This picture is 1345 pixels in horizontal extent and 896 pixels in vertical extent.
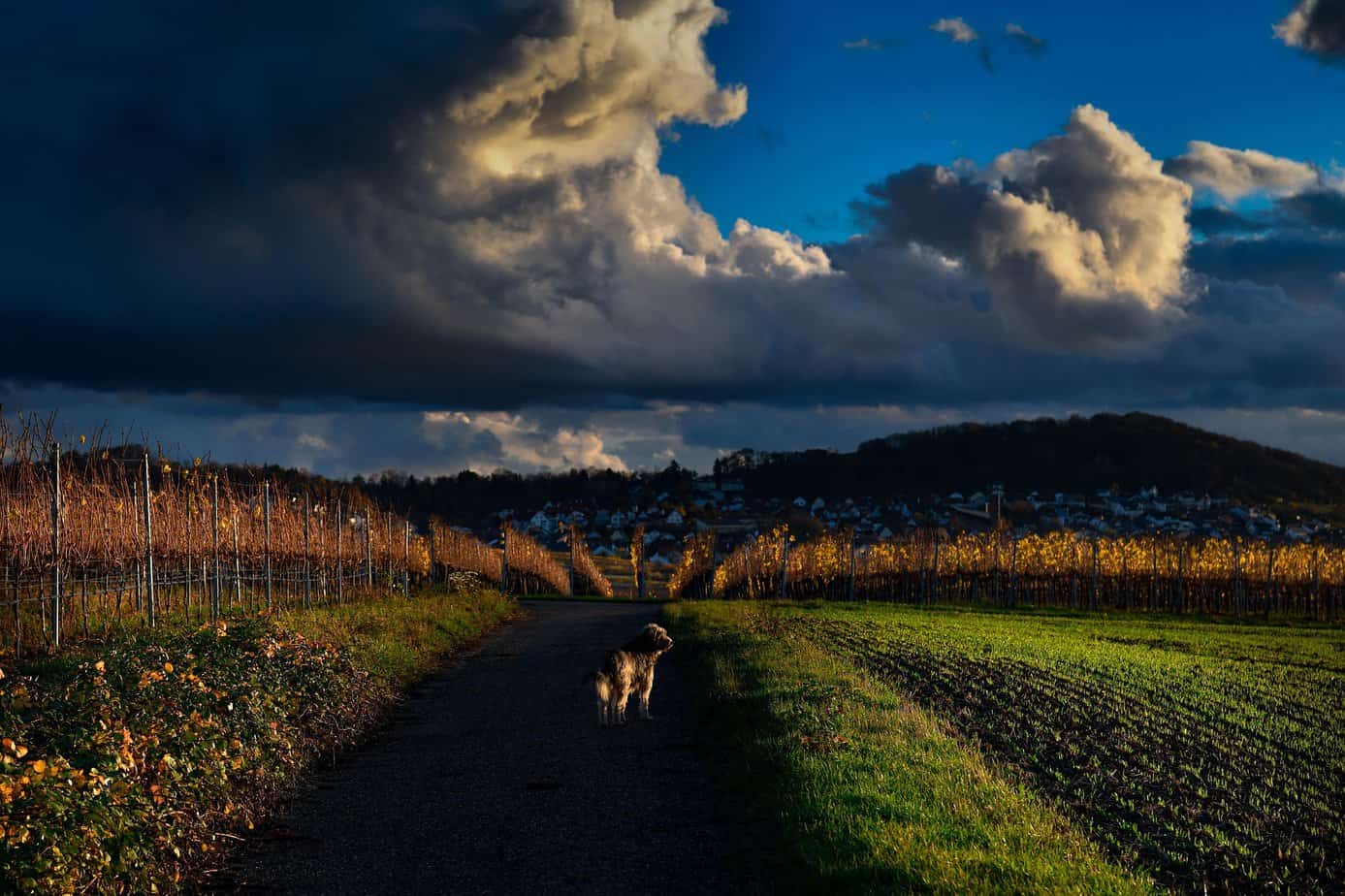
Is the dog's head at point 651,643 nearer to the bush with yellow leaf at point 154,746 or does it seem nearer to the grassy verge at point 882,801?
the grassy verge at point 882,801

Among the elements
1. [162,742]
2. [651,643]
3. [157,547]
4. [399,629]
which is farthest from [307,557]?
[162,742]

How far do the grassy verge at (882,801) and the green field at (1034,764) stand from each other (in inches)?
1.0

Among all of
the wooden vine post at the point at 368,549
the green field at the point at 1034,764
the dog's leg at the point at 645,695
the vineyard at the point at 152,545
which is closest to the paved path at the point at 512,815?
the dog's leg at the point at 645,695

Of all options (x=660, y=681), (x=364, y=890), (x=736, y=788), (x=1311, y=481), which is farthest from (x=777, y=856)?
(x=1311, y=481)

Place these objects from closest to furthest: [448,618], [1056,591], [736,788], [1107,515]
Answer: [736,788]
[448,618]
[1056,591]
[1107,515]

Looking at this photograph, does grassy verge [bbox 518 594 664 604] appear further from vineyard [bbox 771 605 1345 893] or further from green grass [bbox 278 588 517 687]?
vineyard [bbox 771 605 1345 893]

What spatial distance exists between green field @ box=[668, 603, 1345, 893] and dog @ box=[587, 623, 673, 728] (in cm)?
125

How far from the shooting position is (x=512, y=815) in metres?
9.15

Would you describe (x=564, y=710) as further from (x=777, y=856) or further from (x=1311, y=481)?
(x=1311, y=481)

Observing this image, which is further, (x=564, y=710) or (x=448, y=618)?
(x=448, y=618)

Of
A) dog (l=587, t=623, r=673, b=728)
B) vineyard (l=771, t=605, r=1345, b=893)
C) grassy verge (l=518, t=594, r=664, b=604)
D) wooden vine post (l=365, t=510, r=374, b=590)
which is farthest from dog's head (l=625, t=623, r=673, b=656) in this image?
grassy verge (l=518, t=594, r=664, b=604)

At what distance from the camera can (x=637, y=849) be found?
8086 millimetres

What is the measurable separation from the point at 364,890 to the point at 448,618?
769 inches

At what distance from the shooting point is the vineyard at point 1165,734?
8.57 metres
